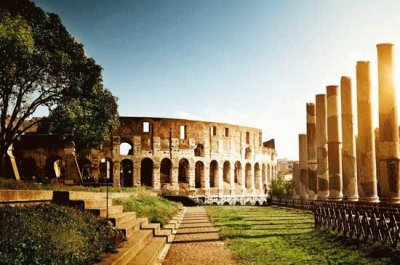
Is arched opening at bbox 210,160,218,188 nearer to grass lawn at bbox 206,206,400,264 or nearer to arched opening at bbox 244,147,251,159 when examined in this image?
arched opening at bbox 244,147,251,159

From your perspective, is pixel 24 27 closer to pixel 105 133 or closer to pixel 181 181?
pixel 105 133

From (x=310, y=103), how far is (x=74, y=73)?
1134 centimetres

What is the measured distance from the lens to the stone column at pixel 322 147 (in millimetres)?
18406

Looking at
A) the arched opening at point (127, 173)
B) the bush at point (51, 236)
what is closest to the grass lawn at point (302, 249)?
the bush at point (51, 236)

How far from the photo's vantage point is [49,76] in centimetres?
1698

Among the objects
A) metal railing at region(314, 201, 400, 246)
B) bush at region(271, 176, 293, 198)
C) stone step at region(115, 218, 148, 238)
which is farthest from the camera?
bush at region(271, 176, 293, 198)

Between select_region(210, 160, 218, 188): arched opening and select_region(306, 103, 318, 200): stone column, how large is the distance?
16542 mm

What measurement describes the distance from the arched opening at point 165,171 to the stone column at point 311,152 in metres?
16.5

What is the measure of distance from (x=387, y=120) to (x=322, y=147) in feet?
20.7

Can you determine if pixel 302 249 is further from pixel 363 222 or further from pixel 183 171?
pixel 183 171

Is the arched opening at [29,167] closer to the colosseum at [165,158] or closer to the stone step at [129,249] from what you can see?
the colosseum at [165,158]

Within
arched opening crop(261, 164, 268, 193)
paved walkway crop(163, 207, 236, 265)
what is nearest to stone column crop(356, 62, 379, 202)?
paved walkway crop(163, 207, 236, 265)

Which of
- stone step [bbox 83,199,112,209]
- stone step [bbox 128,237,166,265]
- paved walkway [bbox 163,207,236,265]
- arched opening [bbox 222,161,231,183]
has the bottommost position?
paved walkway [bbox 163,207,236,265]

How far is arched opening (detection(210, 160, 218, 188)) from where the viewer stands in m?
37.4
